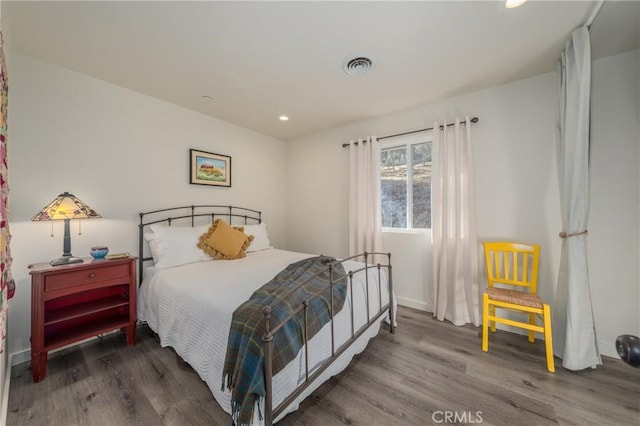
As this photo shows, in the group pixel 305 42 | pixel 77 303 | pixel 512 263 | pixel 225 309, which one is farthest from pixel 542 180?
pixel 77 303

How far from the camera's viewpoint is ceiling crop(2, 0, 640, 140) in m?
1.61

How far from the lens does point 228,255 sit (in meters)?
2.79

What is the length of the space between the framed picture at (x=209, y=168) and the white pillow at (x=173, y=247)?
2.57 ft

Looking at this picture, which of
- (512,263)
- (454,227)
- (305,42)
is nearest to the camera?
(305,42)

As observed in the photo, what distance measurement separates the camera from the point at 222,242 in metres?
2.81

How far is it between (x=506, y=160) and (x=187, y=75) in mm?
3303

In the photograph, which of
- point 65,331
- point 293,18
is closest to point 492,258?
point 293,18

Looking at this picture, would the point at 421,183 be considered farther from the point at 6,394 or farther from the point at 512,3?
the point at 6,394

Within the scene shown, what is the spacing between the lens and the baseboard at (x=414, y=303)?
3.05m

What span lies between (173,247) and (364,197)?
236 centimetres

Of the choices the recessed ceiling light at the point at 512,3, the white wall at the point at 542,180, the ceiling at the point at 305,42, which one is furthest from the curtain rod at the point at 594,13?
the white wall at the point at 542,180

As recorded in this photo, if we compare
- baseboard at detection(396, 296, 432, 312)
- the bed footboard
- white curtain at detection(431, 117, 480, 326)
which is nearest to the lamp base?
the bed footboard

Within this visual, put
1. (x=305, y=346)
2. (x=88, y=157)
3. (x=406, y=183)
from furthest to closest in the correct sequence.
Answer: (x=406, y=183), (x=88, y=157), (x=305, y=346)

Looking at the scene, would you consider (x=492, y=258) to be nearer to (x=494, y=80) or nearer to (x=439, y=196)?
(x=439, y=196)
